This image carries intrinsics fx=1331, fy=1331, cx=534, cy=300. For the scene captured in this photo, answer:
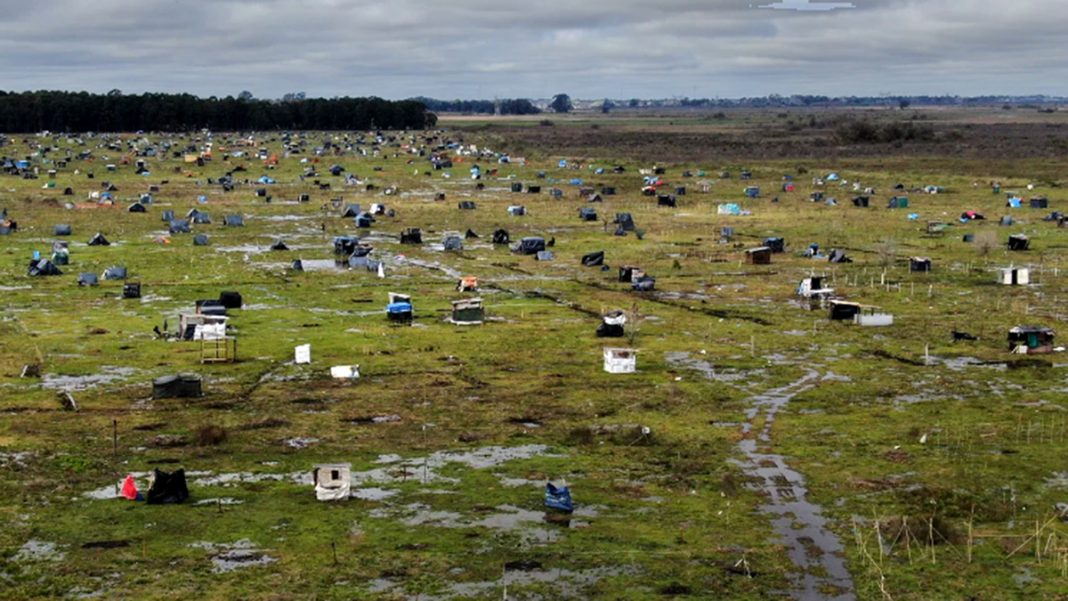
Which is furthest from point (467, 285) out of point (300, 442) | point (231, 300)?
point (300, 442)

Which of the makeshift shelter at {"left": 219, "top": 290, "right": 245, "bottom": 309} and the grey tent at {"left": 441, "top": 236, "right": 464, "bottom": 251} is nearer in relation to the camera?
the makeshift shelter at {"left": 219, "top": 290, "right": 245, "bottom": 309}

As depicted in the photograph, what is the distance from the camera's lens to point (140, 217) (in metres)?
112

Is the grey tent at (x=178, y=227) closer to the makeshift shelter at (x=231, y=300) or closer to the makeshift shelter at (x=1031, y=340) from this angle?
the makeshift shelter at (x=231, y=300)

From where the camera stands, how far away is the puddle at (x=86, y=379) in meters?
47.8

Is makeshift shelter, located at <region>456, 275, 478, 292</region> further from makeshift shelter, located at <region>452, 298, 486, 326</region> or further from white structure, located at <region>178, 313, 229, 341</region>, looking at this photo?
white structure, located at <region>178, 313, 229, 341</region>

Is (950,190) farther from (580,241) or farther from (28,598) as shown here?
(28,598)

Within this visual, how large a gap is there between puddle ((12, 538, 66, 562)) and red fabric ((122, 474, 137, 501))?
10.8ft

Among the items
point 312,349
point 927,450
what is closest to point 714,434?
point 927,450

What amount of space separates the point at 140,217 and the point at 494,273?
45107mm

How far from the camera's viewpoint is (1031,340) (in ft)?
177

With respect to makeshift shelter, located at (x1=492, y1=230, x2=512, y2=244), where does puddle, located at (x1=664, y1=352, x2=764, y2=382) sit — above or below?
below

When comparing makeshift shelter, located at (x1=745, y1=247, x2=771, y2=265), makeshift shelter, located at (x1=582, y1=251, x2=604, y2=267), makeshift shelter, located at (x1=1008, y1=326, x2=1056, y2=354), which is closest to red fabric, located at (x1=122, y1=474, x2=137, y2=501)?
makeshift shelter, located at (x1=1008, y1=326, x2=1056, y2=354)

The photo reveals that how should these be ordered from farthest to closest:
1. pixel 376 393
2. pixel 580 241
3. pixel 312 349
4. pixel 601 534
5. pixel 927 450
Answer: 1. pixel 580 241
2. pixel 312 349
3. pixel 376 393
4. pixel 927 450
5. pixel 601 534

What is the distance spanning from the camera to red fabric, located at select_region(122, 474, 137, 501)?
34.2 m
